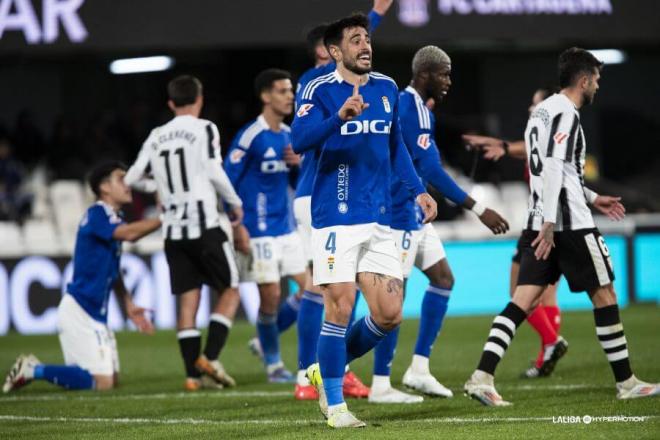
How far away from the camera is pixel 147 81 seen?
76.8ft

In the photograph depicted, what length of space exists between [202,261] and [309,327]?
1.48 meters

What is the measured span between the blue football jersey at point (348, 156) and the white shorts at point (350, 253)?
0.16 feet

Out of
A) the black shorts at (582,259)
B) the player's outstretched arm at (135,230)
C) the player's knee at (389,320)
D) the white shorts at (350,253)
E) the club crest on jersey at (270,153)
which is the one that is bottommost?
the player's knee at (389,320)

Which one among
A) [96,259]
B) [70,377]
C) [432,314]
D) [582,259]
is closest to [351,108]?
[582,259]

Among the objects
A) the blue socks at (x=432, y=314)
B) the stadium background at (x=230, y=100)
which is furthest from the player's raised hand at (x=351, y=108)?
the stadium background at (x=230, y=100)

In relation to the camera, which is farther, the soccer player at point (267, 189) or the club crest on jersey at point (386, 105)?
the soccer player at point (267, 189)

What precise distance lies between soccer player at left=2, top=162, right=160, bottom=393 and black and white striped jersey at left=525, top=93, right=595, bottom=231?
3191 mm

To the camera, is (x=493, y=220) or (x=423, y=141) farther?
(x=423, y=141)

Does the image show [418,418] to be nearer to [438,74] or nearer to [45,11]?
[438,74]

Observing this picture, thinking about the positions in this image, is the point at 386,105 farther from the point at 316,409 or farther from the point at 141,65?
the point at 141,65

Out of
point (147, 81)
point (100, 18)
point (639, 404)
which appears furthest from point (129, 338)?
point (147, 81)

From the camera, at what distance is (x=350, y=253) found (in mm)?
6551

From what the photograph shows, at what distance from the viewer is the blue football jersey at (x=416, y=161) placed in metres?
7.80

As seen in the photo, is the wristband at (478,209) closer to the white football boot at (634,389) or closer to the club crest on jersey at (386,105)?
the club crest on jersey at (386,105)
